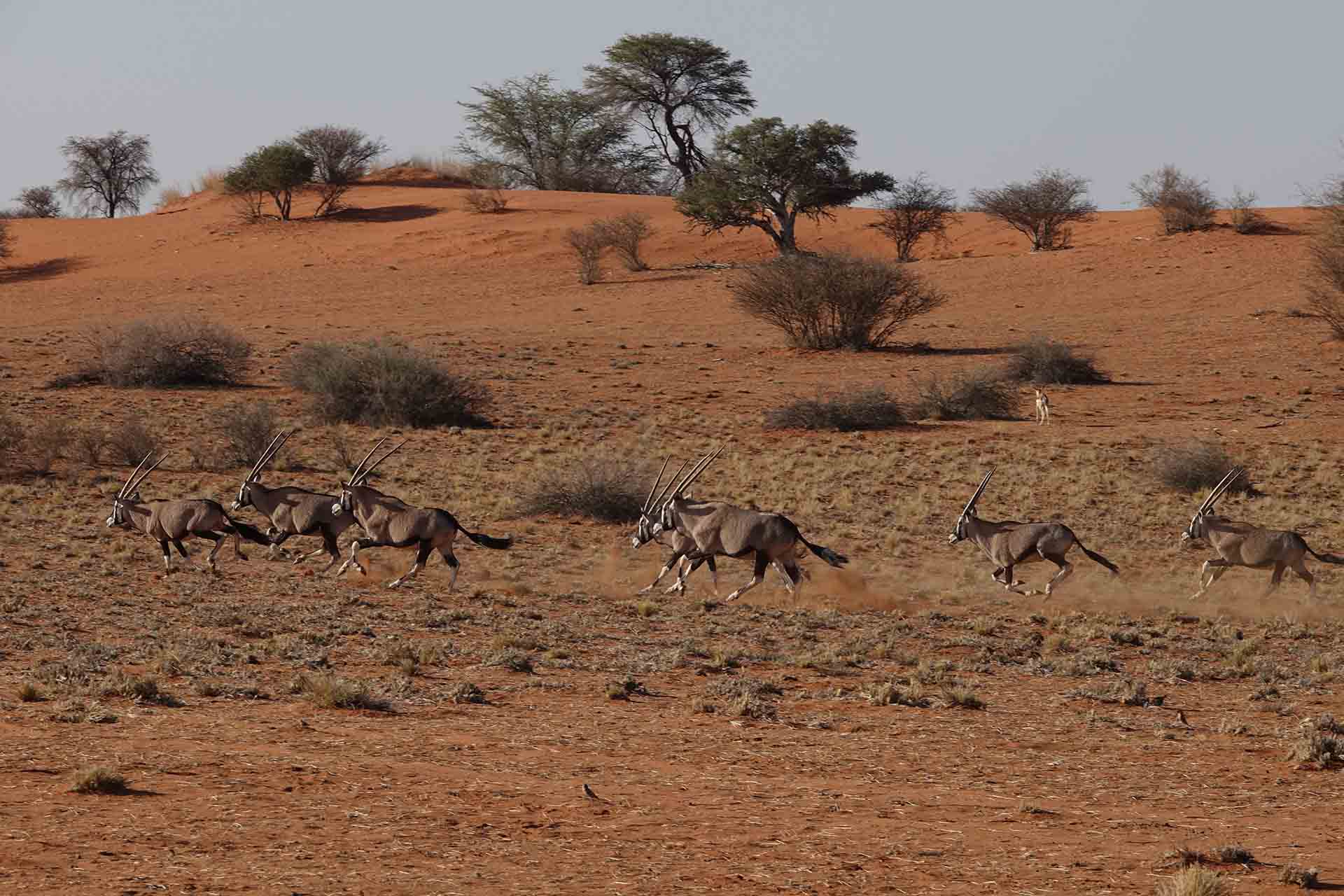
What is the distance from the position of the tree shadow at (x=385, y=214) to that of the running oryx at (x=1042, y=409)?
1465 inches

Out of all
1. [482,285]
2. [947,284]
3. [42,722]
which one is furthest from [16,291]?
[42,722]

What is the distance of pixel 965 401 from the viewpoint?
31.0 meters

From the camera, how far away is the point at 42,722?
947 cm

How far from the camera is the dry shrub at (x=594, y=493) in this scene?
70.9 ft

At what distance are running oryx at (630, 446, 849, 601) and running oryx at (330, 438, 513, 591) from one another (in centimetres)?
196

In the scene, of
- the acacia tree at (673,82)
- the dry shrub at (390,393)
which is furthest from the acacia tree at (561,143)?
the dry shrub at (390,393)

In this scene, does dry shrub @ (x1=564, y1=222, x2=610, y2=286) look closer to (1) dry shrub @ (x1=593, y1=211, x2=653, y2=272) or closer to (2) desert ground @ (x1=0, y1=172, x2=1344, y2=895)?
(1) dry shrub @ (x1=593, y1=211, x2=653, y2=272)

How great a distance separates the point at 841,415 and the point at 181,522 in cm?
1551

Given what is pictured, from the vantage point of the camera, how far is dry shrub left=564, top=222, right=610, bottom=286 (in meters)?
50.4

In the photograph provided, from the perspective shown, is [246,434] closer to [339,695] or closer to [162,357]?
[162,357]

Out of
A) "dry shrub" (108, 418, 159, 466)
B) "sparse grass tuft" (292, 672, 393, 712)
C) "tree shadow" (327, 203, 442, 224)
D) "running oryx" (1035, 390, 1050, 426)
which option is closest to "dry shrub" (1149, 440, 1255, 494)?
"running oryx" (1035, 390, 1050, 426)

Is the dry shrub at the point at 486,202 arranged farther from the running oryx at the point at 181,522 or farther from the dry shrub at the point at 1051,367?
the running oryx at the point at 181,522

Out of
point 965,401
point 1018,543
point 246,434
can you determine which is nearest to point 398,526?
point 1018,543

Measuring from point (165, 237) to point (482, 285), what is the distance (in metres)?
17.9
